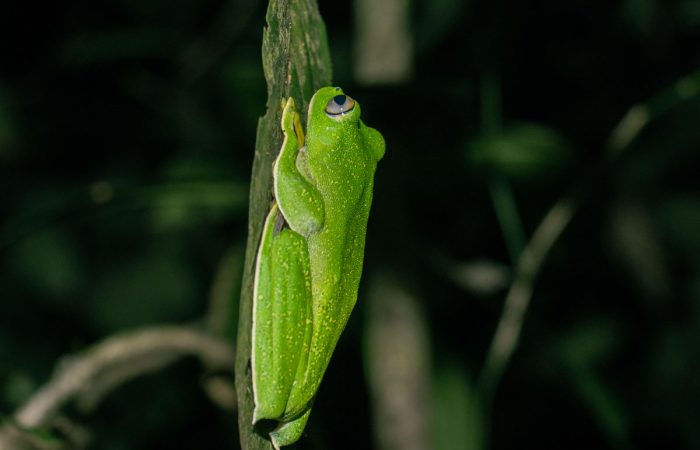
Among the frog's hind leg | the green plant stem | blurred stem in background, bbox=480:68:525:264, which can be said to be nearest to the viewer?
the green plant stem

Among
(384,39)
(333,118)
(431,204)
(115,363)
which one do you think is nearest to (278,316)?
(333,118)

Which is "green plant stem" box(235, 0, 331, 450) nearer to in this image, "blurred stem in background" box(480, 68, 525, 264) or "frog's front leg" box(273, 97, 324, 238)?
"frog's front leg" box(273, 97, 324, 238)

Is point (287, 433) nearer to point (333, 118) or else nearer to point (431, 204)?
point (333, 118)

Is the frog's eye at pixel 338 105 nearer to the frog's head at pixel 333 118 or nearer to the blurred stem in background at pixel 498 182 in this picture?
the frog's head at pixel 333 118

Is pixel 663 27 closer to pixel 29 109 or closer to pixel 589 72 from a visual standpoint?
pixel 589 72

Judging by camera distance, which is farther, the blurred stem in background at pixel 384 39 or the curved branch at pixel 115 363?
the blurred stem in background at pixel 384 39

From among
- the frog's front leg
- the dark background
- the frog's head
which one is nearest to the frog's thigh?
the frog's front leg

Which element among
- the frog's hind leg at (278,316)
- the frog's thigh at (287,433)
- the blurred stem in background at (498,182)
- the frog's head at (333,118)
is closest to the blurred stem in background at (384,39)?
the blurred stem in background at (498,182)
